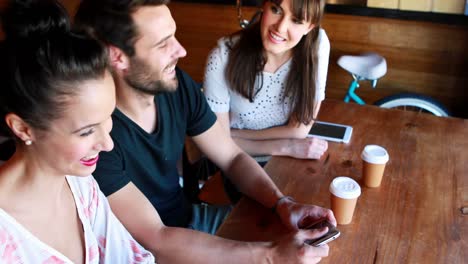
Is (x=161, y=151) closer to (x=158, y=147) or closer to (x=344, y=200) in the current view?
(x=158, y=147)

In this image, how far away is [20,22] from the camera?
0.89 meters

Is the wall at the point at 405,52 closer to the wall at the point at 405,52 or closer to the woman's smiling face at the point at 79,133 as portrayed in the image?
the wall at the point at 405,52

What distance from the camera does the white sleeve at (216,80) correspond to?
1.79 m

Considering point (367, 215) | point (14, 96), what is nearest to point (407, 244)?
point (367, 215)

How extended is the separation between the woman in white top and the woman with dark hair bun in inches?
32.9

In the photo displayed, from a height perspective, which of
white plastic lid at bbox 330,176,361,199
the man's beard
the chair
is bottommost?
the chair

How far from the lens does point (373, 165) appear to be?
1.39 metres

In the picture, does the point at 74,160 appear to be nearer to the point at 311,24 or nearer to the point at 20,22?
the point at 20,22

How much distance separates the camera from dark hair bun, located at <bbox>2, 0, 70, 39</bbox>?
89cm

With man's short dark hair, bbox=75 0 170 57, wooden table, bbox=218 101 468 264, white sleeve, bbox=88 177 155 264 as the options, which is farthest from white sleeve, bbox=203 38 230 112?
white sleeve, bbox=88 177 155 264

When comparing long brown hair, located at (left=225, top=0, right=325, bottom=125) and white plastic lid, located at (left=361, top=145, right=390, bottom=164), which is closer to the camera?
white plastic lid, located at (left=361, top=145, right=390, bottom=164)

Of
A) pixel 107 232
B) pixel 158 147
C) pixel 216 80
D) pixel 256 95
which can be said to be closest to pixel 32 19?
pixel 107 232

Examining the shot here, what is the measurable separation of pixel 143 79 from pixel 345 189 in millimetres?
639

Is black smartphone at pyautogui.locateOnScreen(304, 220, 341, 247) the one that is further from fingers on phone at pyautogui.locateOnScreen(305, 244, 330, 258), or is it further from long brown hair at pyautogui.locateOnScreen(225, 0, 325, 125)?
long brown hair at pyautogui.locateOnScreen(225, 0, 325, 125)
